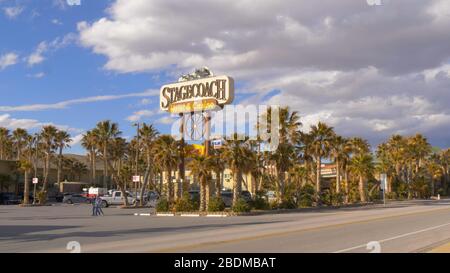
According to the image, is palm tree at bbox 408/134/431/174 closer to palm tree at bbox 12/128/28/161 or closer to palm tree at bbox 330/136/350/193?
palm tree at bbox 330/136/350/193

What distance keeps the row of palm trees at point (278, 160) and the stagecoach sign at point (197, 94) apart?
3.80m

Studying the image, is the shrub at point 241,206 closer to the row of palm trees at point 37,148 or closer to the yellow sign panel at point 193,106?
the yellow sign panel at point 193,106

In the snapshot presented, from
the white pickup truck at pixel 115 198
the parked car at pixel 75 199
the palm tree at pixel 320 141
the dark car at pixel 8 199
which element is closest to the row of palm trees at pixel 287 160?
the palm tree at pixel 320 141

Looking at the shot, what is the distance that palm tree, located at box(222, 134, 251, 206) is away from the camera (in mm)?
37125

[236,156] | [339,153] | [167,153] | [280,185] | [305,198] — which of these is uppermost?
[339,153]

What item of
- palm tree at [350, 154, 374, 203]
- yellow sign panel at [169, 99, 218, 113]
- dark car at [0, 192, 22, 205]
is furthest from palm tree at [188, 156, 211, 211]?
dark car at [0, 192, 22, 205]

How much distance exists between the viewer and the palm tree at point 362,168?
189ft

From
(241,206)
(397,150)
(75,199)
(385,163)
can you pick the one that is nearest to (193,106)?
(241,206)

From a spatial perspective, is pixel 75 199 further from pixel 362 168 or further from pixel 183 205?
pixel 362 168

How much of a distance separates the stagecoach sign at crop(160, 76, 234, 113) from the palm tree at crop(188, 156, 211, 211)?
745 cm

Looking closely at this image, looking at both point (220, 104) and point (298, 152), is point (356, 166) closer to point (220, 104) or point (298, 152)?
point (298, 152)

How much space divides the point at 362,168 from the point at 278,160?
1878 cm

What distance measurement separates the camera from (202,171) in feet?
119
